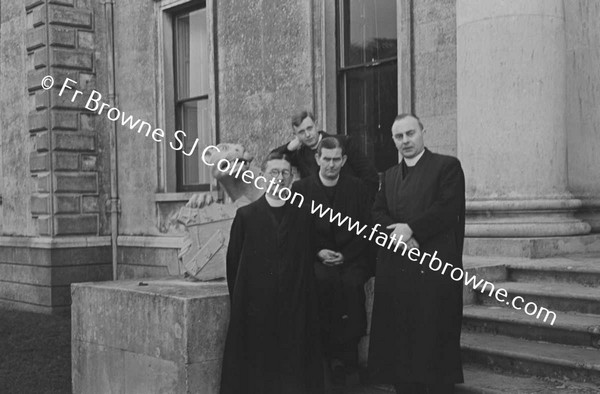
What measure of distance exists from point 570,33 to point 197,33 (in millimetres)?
6442

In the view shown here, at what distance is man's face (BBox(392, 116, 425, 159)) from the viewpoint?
4559 millimetres

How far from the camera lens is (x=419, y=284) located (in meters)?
4.49

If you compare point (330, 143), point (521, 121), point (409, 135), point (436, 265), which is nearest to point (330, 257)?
point (330, 143)

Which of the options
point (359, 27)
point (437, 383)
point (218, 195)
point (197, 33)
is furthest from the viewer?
point (197, 33)

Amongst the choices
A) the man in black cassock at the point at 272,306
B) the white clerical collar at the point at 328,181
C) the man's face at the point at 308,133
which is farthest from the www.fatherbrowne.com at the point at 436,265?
the man's face at the point at 308,133

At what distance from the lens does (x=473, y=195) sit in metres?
7.09

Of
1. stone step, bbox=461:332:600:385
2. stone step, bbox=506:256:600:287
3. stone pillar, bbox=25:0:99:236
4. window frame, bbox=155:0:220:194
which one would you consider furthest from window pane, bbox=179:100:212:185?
stone step, bbox=461:332:600:385

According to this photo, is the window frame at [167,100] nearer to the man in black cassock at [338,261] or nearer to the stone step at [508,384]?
the man in black cassock at [338,261]

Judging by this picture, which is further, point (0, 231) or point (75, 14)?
point (0, 231)

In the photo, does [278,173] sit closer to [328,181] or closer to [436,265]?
[328,181]

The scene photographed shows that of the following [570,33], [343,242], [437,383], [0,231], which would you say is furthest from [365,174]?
[0,231]

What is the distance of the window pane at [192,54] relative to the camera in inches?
477

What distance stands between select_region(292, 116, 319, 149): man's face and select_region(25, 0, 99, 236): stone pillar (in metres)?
7.78

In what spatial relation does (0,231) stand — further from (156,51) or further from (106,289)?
(106,289)
